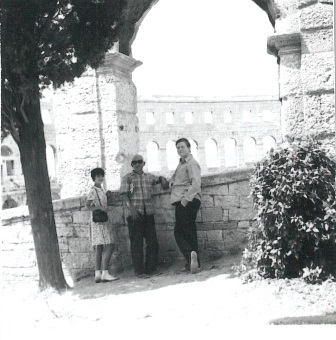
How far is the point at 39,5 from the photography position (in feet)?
21.6

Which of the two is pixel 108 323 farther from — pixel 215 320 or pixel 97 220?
pixel 97 220

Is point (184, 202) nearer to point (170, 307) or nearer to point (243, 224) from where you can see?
point (243, 224)

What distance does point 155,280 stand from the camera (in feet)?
23.4

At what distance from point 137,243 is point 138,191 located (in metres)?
0.70

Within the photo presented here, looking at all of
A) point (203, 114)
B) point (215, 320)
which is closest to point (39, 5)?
point (215, 320)

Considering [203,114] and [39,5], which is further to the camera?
[203,114]

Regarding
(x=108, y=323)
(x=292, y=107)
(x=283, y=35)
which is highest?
(x=283, y=35)

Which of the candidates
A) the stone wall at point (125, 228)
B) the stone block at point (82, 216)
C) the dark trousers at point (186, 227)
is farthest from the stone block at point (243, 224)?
the stone block at point (82, 216)

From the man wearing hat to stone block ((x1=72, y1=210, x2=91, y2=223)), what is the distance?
777mm

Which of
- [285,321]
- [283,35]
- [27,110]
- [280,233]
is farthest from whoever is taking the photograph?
[283,35]

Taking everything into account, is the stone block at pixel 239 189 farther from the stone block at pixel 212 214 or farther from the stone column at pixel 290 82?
the stone column at pixel 290 82

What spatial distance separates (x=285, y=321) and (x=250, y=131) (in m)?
35.4

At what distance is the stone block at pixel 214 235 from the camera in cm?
769

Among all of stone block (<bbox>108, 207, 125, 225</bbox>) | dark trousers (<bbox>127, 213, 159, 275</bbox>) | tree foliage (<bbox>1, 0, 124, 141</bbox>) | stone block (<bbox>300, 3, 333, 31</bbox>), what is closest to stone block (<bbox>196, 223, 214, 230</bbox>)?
dark trousers (<bbox>127, 213, 159, 275</bbox>)
